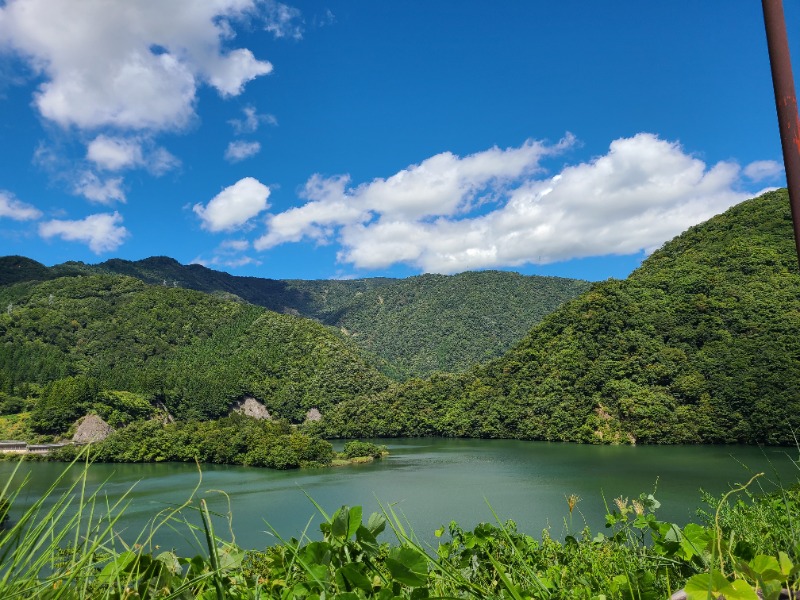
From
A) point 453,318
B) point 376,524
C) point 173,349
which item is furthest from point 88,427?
point 453,318

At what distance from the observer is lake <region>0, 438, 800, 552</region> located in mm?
16828

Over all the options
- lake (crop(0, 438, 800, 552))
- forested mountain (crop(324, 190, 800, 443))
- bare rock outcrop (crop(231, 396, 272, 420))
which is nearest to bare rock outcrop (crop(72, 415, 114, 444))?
lake (crop(0, 438, 800, 552))

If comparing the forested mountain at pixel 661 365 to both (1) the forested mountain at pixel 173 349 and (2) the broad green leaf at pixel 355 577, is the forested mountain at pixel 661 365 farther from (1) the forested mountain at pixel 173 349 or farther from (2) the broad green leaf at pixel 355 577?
(2) the broad green leaf at pixel 355 577

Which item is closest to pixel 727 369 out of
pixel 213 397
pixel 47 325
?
pixel 213 397

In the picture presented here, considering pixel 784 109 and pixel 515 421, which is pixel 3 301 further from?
pixel 784 109

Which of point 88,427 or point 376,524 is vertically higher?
point 376,524

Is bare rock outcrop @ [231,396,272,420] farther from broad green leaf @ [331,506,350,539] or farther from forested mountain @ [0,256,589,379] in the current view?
broad green leaf @ [331,506,350,539]

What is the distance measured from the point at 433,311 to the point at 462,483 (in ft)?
284

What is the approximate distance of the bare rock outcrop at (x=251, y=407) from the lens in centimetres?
5456

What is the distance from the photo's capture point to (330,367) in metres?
58.5

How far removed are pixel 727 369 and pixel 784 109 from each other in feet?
126

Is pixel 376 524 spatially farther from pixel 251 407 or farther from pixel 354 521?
pixel 251 407

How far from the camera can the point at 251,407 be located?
2174 inches

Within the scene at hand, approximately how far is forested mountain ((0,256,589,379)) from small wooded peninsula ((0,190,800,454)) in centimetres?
937
